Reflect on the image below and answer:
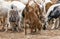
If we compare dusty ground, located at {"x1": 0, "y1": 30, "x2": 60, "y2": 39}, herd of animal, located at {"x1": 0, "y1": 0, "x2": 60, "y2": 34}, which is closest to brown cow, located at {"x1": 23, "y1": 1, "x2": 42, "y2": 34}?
herd of animal, located at {"x1": 0, "y1": 0, "x2": 60, "y2": 34}

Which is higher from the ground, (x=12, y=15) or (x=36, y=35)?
(x=12, y=15)

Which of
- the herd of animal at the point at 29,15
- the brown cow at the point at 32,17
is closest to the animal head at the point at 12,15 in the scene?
the herd of animal at the point at 29,15

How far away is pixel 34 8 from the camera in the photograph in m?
3.14

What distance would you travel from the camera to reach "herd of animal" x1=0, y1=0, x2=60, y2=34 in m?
3.12

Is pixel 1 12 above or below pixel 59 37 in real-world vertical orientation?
above

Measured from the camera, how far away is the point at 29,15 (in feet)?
10.3

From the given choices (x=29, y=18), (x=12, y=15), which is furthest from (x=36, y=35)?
(x=12, y=15)

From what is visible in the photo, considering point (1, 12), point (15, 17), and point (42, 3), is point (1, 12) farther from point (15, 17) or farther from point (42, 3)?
point (42, 3)

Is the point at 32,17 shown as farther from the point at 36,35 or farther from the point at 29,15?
the point at 36,35

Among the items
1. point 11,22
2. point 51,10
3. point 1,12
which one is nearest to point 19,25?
point 11,22

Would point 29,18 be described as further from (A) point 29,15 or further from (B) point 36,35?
(B) point 36,35

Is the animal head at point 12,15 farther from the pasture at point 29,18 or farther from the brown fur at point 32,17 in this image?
the brown fur at point 32,17

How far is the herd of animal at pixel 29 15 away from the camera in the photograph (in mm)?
3125

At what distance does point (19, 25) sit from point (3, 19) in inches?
9.9
